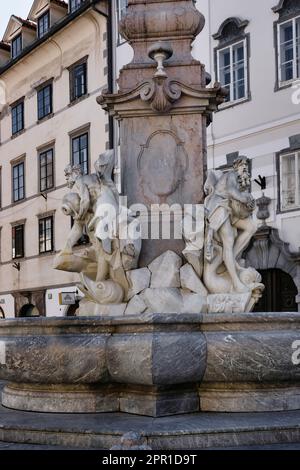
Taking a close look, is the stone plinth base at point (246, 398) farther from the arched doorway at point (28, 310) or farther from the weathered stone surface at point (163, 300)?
the arched doorway at point (28, 310)

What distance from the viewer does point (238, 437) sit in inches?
196

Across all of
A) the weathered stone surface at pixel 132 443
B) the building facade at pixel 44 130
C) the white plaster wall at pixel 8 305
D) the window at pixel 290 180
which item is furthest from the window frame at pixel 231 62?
the weathered stone surface at pixel 132 443

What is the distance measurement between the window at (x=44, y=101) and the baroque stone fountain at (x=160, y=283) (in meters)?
19.3

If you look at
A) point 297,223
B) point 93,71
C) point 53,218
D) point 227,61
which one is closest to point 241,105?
point 227,61

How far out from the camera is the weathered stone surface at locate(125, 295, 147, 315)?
23.4 feet

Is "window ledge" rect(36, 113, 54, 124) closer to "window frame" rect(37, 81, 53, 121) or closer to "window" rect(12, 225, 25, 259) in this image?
"window frame" rect(37, 81, 53, 121)

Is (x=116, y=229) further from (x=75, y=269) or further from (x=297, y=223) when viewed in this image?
(x=297, y=223)

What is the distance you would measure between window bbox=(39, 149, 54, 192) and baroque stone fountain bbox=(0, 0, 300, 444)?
1869cm

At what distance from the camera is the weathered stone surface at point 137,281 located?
722 centimetres

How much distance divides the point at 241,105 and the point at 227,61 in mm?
1355

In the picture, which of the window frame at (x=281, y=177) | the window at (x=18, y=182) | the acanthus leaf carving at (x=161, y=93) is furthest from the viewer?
the window at (x=18, y=182)

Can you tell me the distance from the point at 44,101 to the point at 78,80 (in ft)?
8.85

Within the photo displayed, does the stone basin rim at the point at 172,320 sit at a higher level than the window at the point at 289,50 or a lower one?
lower

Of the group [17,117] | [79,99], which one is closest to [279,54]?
[79,99]
